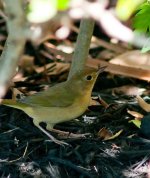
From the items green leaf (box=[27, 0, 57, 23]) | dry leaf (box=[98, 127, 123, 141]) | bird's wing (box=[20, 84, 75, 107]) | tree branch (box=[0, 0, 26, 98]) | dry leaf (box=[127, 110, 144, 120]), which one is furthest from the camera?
dry leaf (box=[127, 110, 144, 120])

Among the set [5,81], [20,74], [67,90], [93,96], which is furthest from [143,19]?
[20,74]

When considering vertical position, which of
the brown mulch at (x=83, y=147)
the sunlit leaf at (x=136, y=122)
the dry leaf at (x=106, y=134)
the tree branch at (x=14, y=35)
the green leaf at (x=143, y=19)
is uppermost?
the tree branch at (x=14, y=35)

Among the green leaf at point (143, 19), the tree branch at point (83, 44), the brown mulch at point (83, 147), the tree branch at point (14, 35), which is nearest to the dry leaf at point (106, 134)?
the brown mulch at point (83, 147)

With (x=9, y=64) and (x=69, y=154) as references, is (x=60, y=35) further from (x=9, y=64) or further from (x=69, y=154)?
(x=9, y=64)

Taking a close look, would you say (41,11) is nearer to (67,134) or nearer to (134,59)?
(67,134)

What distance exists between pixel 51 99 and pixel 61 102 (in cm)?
8

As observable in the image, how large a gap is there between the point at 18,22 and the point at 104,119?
9.51ft

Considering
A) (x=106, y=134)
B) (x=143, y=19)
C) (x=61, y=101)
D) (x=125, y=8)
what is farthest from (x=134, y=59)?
(x=125, y=8)

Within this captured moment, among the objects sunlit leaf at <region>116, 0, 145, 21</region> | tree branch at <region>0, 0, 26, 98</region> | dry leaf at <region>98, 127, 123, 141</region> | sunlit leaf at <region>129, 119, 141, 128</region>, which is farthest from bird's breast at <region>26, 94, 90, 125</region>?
tree branch at <region>0, 0, 26, 98</region>

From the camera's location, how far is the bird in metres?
3.75

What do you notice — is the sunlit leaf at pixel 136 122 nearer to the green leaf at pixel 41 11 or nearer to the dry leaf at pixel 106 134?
the dry leaf at pixel 106 134

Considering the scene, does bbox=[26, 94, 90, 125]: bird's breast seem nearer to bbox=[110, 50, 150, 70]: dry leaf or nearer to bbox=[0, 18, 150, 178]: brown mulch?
bbox=[0, 18, 150, 178]: brown mulch

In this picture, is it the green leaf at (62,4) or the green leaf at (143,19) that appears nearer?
the green leaf at (62,4)

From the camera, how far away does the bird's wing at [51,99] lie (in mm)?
3730
